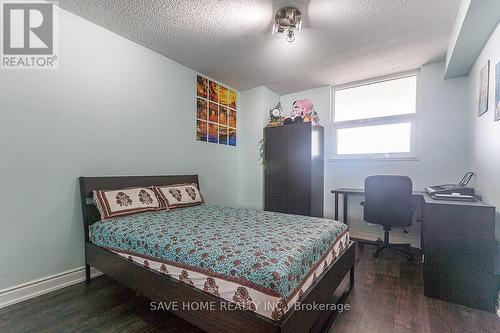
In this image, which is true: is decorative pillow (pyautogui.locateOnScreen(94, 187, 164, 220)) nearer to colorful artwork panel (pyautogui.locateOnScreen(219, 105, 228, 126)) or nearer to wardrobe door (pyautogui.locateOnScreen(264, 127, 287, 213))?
colorful artwork panel (pyautogui.locateOnScreen(219, 105, 228, 126))

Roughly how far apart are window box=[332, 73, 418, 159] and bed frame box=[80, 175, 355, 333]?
6.42 ft

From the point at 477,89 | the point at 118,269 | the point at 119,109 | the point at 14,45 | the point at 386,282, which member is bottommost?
the point at 386,282

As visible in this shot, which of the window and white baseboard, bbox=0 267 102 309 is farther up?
the window

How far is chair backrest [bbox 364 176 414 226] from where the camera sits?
8.73ft

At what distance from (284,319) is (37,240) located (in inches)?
84.2

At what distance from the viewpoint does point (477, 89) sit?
2.36m

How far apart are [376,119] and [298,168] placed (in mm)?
1389

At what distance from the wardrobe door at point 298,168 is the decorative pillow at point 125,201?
196 centimetres

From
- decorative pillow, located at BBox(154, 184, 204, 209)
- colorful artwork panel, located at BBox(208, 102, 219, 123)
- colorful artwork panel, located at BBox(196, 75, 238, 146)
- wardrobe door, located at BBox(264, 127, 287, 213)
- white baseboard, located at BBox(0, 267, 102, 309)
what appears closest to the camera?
white baseboard, located at BBox(0, 267, 102, 309)

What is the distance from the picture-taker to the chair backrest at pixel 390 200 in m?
2.66

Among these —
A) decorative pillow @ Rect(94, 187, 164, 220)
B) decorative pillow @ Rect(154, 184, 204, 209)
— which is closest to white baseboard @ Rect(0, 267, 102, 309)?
decorative pillow @ Rect(94, 187, 164, 220)

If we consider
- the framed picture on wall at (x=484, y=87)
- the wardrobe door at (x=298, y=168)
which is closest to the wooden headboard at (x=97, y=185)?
the wardrobe door at (x=298, y=168)

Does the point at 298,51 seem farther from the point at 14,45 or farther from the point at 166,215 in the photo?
the point at 14,45

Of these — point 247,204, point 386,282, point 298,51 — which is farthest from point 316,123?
point 386,282
